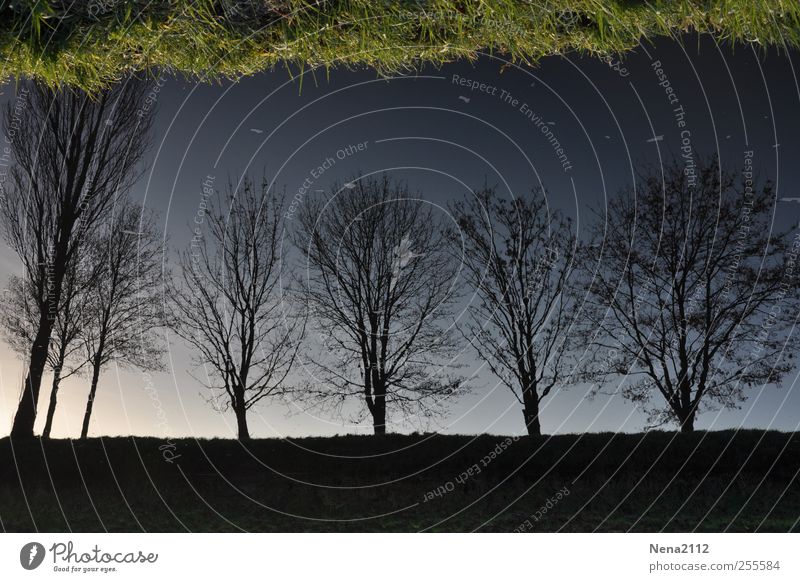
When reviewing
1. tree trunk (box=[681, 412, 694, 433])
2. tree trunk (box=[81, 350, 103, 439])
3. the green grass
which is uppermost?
the green grass

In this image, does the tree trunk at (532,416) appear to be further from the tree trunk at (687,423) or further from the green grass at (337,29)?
the green grass at (337,29)

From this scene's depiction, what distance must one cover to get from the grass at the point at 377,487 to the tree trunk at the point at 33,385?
16cm

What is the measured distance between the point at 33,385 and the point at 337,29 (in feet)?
12.1

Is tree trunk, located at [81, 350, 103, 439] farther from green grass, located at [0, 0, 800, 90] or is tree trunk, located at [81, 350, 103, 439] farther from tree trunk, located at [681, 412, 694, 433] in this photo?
tree trunk, located at [681, 412, 694, 433]

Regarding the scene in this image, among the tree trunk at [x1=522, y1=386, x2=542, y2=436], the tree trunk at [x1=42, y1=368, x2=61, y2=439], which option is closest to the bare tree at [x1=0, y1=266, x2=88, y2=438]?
the tree trunk at [x1=42, y1=368, x2=61, y2=439]

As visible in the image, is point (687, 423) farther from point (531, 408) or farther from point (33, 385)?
point (33, 385)

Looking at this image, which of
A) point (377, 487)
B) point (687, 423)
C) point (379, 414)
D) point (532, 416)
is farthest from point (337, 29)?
point (687, 423)

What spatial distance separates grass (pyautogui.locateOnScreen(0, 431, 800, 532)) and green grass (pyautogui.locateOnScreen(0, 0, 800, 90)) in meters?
3.01

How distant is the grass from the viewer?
18.9ft

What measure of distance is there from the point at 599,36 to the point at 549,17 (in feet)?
1.25

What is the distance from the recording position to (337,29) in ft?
14.8

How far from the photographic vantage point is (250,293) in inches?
223

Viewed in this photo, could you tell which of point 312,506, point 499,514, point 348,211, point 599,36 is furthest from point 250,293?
point 599,36

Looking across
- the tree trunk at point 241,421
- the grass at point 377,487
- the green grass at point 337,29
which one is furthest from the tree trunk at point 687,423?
the tree trunk at point 241,421
